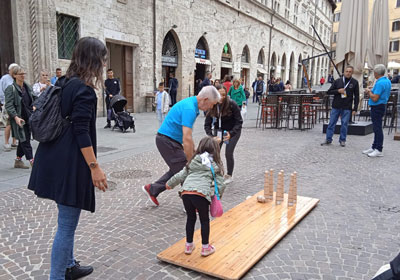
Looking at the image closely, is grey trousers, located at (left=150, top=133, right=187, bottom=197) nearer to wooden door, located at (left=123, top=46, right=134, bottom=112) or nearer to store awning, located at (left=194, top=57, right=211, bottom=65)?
wooden door, located at (left=123, top=46, right=134, bottom=112)

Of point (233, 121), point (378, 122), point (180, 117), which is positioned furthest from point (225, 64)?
point (180, 117)

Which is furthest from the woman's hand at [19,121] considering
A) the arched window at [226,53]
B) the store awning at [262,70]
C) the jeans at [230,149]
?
the store awning at [262,70]

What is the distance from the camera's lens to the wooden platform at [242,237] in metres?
2.96

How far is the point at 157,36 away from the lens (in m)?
17.4

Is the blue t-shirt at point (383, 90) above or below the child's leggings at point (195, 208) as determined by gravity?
above

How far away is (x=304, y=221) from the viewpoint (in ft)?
13.5

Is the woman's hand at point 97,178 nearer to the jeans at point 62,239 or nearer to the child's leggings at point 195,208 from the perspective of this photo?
the jeans at point 62,239

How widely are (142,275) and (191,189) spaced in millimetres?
833

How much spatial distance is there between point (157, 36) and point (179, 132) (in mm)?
14487

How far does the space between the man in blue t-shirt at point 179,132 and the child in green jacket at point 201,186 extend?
18.5 inches

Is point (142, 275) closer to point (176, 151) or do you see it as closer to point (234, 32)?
point (176, 151)

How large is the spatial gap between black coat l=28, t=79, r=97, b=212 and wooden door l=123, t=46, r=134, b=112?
48.0 feet

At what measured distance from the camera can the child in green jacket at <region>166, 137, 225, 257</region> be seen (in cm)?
299

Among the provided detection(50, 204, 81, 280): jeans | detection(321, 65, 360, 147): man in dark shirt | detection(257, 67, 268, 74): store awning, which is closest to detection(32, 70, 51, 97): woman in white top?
detection(50, 204, 81, 280): jeans
